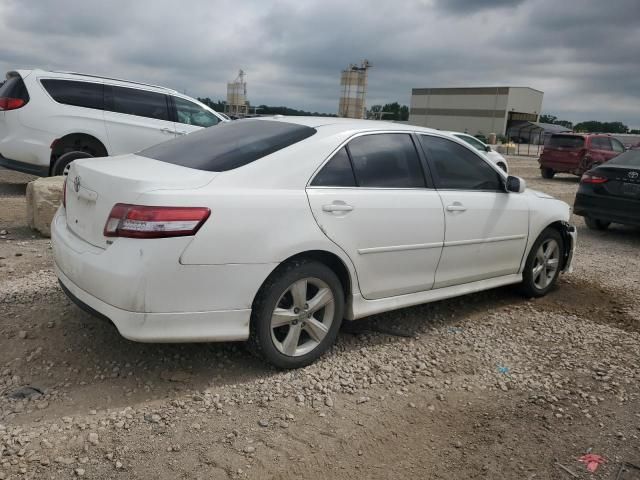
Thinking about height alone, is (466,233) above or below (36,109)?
below

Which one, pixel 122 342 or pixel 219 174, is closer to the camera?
pixel 219 174

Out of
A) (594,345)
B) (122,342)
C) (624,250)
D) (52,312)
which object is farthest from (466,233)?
(624,250)

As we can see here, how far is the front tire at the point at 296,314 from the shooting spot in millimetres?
3289

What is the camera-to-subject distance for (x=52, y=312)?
4113 mm

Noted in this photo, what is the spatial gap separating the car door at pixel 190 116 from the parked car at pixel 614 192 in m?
6.47

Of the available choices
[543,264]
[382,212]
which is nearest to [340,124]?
[382,212]

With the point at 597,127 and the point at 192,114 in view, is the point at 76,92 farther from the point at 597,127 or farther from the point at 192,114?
the point at 597,127

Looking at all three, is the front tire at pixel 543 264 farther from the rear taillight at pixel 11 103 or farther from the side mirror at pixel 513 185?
the rear taillight at pixel 11 103

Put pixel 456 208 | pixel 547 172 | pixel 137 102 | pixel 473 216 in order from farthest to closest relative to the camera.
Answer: pixel 547 172
pixel 137 102
pixel 473 216
pixel 456 208

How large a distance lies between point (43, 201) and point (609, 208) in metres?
8.04

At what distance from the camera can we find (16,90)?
8.41m

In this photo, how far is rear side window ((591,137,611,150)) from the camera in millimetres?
19641

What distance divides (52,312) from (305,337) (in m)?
1.92

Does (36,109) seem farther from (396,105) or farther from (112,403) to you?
(396,105)
